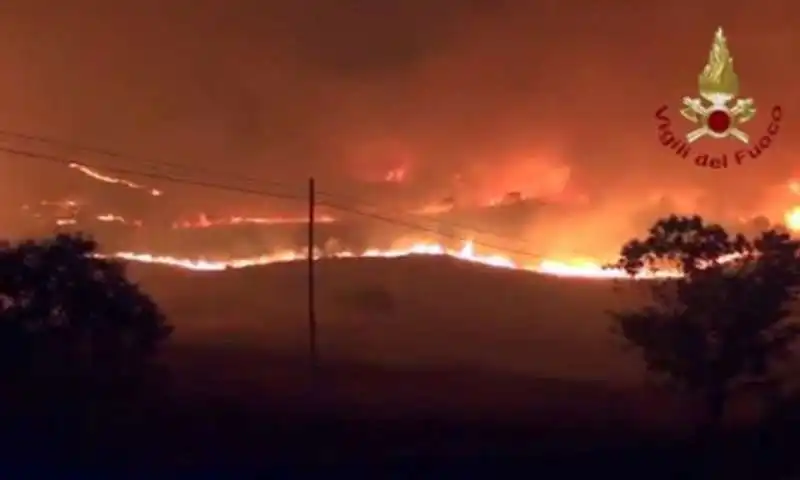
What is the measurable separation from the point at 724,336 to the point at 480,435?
6.48m

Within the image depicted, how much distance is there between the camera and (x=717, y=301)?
3456 cm

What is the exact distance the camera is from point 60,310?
107ft

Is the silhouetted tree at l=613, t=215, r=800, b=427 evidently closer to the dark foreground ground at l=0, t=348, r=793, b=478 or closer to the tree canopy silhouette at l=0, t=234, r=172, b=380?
the dark foreground ground at l=0, t=348, r=793, b=478

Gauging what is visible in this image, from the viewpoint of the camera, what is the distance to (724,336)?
34.7m

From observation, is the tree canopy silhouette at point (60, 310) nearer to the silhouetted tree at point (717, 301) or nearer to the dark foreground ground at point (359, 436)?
the dark foreground ground at point (359, 436)

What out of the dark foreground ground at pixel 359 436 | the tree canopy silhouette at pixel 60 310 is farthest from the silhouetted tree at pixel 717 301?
the tree canopy silhouette at pixel 60 310

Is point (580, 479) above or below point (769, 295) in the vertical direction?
below

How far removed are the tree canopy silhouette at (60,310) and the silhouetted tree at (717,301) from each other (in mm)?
12187

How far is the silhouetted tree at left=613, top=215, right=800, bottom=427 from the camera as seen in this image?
34.5 metres

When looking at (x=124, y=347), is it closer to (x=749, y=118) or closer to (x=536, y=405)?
(x=536, y=405)

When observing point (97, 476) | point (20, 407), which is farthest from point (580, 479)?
point (20, 407)

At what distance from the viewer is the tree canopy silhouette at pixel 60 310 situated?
106ft

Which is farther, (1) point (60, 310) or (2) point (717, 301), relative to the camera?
(2) point (717, 301)

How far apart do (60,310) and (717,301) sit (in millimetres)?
15248
